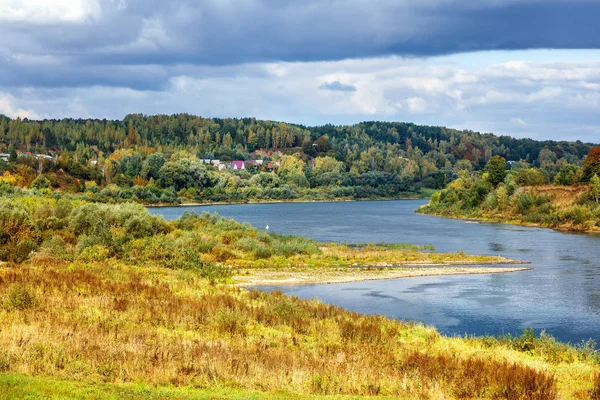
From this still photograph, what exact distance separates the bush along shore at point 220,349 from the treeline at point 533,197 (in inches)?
3118

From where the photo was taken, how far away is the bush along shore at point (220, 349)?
47.9ft

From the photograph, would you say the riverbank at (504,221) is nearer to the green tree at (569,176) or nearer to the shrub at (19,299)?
the green tree at (569,176)

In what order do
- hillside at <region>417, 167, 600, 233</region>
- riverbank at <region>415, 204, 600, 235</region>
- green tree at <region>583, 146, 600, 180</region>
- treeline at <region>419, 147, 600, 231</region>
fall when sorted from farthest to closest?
green tree at <region>583, 146, 600, 180</region> < treeline at <region>419, 147, 600, 231</region> < hillside at <region>417, 167, 600, 233</region> < riverbank at <region>415, 204, 600, 235</region>

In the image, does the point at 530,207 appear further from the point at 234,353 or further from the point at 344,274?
the point at 234,353

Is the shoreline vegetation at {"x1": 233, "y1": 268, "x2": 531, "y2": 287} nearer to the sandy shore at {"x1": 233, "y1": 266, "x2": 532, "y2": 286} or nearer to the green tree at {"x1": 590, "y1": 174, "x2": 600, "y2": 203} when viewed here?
the sandy shore at {"x1": 233, "y1": 266, "x2": 532, "y2": 286}

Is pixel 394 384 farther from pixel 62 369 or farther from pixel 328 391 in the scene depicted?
pixel 62 369

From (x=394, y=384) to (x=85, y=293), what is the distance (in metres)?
15.2

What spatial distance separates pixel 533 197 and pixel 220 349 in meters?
107

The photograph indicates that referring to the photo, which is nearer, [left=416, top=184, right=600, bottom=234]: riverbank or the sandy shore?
the sandy shore

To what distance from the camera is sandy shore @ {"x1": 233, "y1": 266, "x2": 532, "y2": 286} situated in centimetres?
4733

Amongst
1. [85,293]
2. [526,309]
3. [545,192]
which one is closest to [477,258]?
[526,309]

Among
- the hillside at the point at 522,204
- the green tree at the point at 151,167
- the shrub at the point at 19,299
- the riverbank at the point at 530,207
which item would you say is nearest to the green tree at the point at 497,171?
the hillside at the point at 522,204

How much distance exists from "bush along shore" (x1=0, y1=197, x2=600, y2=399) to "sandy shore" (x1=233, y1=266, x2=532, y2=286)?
24.5ft

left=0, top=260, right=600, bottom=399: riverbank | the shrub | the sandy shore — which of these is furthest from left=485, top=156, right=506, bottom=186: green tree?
A: the shrub
